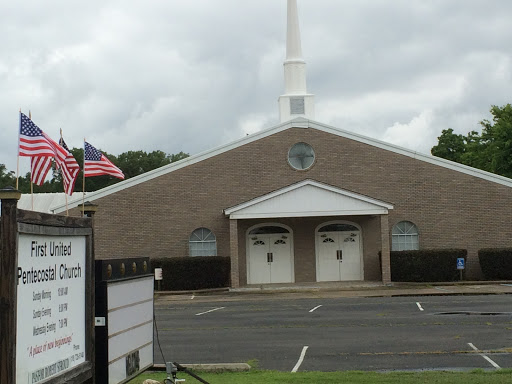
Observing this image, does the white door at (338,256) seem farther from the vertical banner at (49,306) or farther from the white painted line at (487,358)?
the vertical banner at (49,306)

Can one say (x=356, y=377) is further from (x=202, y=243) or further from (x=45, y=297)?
(x=202, y=243)

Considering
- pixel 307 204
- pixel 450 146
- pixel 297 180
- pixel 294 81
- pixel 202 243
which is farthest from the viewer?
pixel 450 146

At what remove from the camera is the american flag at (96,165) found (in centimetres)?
2230

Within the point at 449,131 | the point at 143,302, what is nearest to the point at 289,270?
the point at 143,302

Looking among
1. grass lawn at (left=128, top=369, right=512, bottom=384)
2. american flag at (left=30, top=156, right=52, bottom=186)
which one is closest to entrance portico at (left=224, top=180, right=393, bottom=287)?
american flag at (left=30, top=156, right=52, bottom=186)

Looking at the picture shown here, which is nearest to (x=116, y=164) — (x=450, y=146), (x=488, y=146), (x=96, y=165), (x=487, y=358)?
(x=450, y=146)

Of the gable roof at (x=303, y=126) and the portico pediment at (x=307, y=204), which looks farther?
the gable roof at (x=303, y=126)

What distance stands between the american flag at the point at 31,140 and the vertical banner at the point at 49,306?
904cm

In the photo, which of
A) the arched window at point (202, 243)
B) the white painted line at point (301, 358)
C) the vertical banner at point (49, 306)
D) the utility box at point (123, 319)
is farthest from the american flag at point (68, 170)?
the arched window at point (202, 243)

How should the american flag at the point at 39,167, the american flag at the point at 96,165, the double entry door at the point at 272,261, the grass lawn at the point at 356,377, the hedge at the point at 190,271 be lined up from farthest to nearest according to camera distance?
the double entry door at the point at 272,261 < the hedge at the point at 190,271 < the american flag at the point at 96,165 < the american flag at the point at 39,167 < the grass lawn at the point at 356,377

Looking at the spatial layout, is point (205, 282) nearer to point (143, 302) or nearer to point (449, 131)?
point (143, 302)

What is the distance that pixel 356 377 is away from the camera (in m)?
11.9

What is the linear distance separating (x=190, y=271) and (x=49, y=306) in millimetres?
28694

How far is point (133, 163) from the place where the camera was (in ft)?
350
